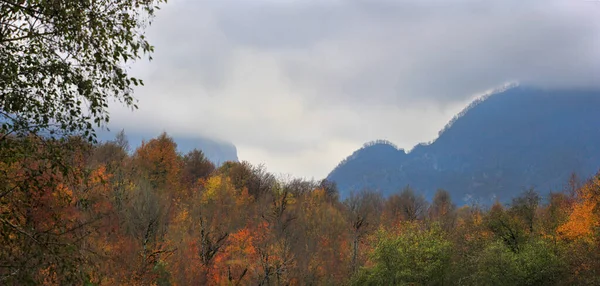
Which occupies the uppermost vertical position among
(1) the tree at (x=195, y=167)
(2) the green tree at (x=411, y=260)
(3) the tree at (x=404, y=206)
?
(1) the tree at (x=195, y=167)

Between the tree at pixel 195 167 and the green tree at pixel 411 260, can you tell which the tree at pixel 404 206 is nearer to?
the tree at pixel 195 167

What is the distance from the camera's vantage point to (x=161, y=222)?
3831 cm

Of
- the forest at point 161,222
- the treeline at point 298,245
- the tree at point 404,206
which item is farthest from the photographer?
the tree at point 404,206

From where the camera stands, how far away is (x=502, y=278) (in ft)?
113

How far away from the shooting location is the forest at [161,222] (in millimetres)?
6660

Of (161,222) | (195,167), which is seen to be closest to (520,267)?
(161,222)

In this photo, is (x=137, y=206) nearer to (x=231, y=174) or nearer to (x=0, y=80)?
(x=0, y=80)

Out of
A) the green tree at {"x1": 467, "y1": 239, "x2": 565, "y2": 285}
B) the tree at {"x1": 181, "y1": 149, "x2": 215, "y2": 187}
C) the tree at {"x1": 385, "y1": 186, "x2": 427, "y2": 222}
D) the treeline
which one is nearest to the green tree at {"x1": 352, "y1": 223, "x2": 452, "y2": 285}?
the treeline

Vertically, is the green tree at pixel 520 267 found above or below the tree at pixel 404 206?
below

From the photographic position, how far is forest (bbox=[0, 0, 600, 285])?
21.9 feet

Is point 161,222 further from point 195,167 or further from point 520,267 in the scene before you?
point 195,167

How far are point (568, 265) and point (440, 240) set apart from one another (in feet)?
37.0

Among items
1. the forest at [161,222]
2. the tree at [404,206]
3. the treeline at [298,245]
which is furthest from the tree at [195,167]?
the tree at [404,206]

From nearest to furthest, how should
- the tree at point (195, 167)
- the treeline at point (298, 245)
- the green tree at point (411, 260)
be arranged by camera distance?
1. the treeline at point (298, 245)
2. the green tree at point (411, 260)
3. the tree at point (195, 167)
